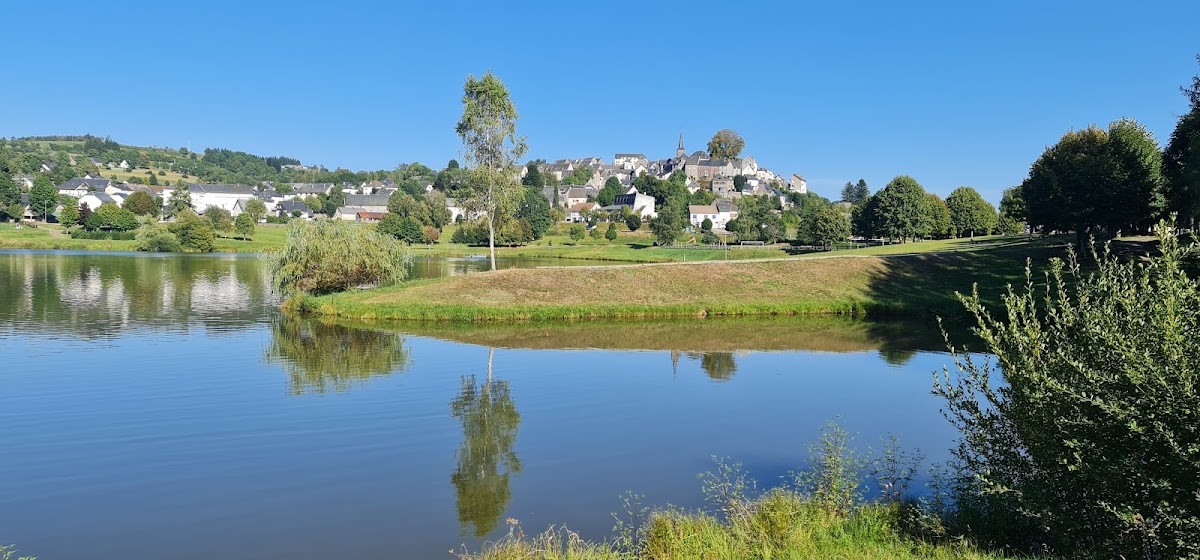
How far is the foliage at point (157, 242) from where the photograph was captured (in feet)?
336

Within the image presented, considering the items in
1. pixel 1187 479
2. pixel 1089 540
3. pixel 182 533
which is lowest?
pixel 182 533

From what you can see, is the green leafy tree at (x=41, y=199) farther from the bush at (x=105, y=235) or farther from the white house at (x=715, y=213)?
the white house at (x=715, y=213)

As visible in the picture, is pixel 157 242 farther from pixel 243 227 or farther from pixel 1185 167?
pixel 1185 167

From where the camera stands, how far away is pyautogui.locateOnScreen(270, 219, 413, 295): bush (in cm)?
4616

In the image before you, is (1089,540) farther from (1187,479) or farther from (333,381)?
(333,381)

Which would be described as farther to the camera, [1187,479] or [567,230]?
[567,230]

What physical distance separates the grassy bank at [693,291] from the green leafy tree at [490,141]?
335 inches

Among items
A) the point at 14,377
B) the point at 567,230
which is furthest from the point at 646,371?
the point at 567,230

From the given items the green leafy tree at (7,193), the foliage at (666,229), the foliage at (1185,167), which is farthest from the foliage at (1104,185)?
the green leafy tree at (7,193)

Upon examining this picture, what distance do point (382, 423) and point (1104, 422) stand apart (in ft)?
52.4

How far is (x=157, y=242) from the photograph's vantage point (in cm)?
10250

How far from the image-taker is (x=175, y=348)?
30.5m

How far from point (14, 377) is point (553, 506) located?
2083cm

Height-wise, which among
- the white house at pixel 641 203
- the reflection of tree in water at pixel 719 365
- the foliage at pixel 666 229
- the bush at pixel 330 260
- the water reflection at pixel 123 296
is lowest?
Answer: the reflection of tree in water at pixel 719 365
